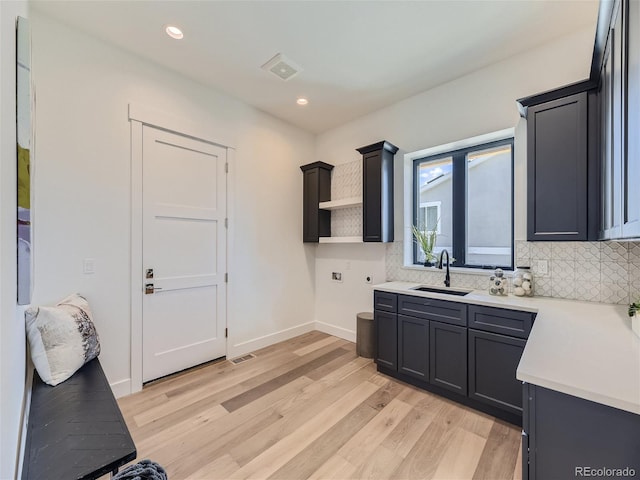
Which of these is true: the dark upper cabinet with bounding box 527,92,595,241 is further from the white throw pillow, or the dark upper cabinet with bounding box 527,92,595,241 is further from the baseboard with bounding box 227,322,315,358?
the white throw pillow

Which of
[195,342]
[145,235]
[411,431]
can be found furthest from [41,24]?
[411,431]

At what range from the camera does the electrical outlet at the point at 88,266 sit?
231 cm

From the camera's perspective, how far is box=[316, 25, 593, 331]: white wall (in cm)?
238

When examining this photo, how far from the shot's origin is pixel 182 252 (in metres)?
2.91

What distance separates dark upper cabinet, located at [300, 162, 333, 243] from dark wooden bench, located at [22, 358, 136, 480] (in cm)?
282

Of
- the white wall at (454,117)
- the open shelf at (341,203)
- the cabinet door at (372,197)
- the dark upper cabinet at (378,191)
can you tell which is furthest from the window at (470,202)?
the open shelf at (341,203)

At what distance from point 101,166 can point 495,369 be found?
3.62m

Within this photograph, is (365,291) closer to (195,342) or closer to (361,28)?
(195,342)

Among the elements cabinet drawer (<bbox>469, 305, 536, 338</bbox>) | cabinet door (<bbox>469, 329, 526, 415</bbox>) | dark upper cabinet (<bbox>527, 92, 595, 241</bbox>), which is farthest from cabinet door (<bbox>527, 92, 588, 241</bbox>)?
cabinet door (<bbox>469, 329, 526, 415</bbox>)

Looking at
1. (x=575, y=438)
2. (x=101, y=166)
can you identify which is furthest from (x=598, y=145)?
(x=101, y=166)

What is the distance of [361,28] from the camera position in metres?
2.26

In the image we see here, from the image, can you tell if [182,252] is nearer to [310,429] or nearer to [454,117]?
[310,429]

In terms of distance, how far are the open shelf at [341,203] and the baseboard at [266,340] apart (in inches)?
69.4

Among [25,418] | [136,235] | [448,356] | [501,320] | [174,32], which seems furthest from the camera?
[136,235]
